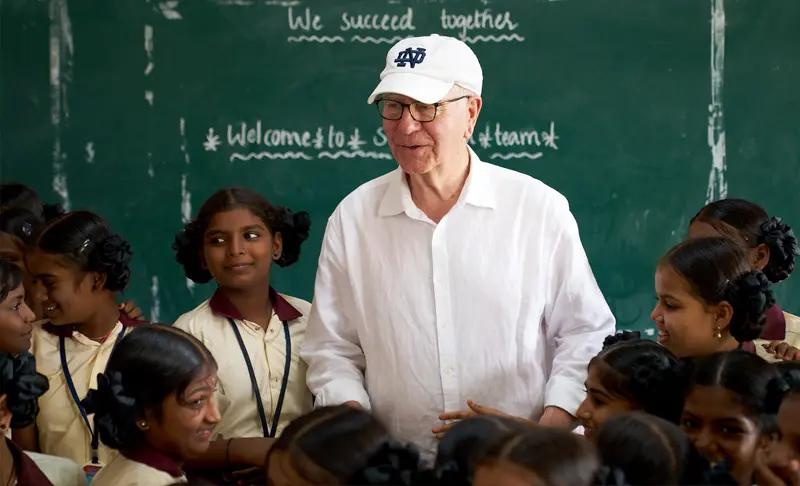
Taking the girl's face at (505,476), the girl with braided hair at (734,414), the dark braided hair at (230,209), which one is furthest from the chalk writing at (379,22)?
the girl's face at (505,476)

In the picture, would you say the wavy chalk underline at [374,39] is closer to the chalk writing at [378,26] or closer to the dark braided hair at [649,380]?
the chalk writing at [378,26]

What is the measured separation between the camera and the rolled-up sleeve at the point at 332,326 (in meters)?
2.46

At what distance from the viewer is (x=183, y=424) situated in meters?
1.98

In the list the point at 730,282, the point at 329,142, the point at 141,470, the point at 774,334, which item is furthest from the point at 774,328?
the point at 329,142

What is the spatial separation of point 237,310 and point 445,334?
69 centimetres

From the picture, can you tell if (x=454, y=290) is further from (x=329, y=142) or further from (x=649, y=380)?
(x=329, y=142)

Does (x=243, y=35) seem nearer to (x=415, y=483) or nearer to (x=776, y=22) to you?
(x=776, y=22)

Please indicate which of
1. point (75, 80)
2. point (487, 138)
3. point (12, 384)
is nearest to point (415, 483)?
point (12, 384)

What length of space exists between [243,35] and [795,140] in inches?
93.4

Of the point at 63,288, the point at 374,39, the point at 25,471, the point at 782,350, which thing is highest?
the point at 374,39

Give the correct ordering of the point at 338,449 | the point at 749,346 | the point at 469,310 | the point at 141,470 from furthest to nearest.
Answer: the point at 749,346 < the point at 469,310 < the point at 141,470 < the point at 338,449

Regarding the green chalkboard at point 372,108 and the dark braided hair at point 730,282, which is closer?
the dark braided hair at point 730,282

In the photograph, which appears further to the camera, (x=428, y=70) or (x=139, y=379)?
(x=428, y=70)

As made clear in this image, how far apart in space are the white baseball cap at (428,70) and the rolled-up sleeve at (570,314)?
41 centimetres
